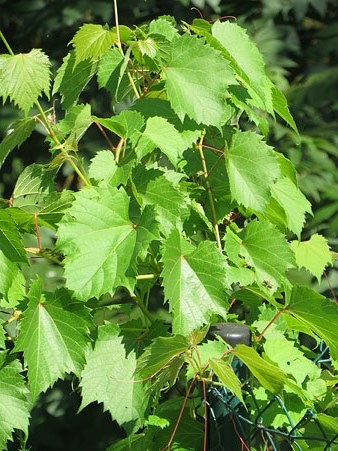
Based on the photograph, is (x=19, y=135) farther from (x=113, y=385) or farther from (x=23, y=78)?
(x=113, y=385)

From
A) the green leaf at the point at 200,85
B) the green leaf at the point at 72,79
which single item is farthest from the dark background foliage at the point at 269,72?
the green leaf at the point at 200,85

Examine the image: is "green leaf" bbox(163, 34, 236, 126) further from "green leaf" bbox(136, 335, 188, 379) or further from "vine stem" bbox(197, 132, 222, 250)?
"green leaf" bbox(136, 335, 188, 379)

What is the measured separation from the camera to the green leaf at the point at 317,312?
1.33 m

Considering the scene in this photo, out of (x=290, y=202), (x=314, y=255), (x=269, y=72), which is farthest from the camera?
(x=269, y=72)

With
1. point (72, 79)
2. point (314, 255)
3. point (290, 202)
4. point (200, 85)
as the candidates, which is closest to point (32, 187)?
point (72, 79)

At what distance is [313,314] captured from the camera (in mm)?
1357

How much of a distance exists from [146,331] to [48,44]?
118 inches

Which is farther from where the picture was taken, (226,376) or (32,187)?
(32,187)

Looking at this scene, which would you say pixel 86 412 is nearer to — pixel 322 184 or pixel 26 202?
pixel 322 184

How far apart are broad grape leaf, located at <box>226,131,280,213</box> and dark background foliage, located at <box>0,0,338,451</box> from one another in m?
2.25

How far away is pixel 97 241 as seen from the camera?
1.32 meters

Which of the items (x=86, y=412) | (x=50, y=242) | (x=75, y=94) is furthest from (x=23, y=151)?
(x=75, y=94)

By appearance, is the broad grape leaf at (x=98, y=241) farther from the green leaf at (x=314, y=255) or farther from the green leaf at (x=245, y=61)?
the green leaf at (x=314, y=255)

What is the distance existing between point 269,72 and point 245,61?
2.50 m
